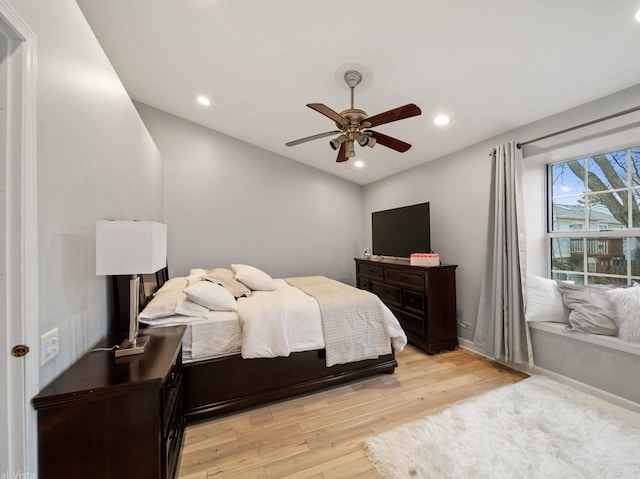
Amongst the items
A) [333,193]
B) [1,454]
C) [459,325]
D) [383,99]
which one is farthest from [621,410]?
[333,193]

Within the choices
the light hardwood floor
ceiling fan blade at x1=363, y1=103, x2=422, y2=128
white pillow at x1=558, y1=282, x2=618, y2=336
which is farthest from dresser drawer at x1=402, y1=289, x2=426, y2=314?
ceiling fan blade at x1=363, y1=103, x2=422, y2=128

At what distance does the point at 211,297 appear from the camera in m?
1.98

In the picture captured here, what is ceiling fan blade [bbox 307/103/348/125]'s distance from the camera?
1718mm

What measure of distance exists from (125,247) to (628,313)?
3.35 metres

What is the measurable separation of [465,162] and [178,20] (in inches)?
123

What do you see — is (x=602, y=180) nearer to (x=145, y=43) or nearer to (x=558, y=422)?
(x=558, y=422)

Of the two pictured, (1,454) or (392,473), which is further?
(392,473)

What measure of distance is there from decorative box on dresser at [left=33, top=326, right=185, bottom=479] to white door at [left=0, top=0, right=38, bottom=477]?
6cm

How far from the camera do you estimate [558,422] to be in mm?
1783

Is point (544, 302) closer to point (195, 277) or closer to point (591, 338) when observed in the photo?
point (591, 338)

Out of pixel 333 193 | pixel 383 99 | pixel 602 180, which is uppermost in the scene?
pixel 383 99

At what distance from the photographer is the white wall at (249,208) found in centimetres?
371

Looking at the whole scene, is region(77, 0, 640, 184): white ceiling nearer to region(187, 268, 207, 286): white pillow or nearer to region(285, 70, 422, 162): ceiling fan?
region(285, 70, 422, 162): ceiling fan

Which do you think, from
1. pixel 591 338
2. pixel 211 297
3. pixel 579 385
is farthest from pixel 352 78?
pixel 579 385
